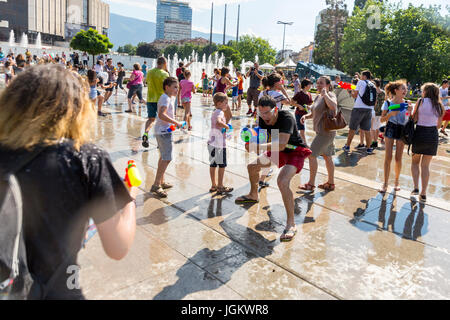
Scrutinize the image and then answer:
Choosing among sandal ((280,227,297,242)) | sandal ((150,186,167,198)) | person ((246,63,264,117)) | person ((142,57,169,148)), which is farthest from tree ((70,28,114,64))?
sandal ((280,227,297,242))

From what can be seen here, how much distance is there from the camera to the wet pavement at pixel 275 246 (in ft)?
10.9

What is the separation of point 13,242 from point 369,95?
887cm

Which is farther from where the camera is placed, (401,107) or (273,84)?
(273,84)

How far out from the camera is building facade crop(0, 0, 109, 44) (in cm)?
Result: 8425

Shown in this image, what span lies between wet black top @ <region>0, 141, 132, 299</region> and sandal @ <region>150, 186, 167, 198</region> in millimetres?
3890

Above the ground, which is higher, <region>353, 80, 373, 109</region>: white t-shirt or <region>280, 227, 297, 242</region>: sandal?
<region>353, 80, 373, 109</region>: white t-shirt

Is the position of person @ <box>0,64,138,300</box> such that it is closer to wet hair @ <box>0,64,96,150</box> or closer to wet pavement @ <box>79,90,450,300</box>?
wet hair @ <box>0,64,96,150</box>

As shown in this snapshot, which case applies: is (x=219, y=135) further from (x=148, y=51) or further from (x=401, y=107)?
(x=148, y=51)

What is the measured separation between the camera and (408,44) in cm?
3606

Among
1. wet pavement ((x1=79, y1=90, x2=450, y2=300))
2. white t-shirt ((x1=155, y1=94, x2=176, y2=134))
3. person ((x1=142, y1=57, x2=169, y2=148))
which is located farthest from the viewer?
person ((x1=142, y1=57, x2=169, y2=148))

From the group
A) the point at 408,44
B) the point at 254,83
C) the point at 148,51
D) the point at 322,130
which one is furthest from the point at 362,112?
the point at 148,51

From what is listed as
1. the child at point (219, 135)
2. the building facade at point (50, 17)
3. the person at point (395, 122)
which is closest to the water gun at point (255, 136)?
the child at point (219, 135)

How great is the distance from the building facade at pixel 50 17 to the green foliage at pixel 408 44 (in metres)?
79.2

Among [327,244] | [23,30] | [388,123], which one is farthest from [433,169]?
[23,30]
